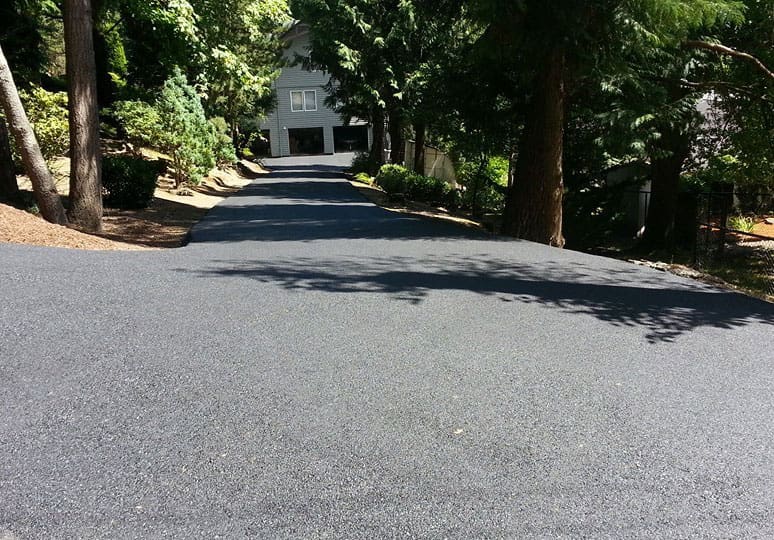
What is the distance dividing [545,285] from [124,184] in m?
13.0

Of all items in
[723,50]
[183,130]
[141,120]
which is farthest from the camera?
[183,130]

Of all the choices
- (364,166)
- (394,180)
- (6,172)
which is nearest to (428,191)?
(394,180)

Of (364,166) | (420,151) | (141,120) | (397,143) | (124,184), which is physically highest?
(397,143)

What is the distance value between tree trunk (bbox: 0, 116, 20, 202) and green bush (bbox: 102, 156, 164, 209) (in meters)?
4.44

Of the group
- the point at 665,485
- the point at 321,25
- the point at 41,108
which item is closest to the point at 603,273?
the point at 665,485

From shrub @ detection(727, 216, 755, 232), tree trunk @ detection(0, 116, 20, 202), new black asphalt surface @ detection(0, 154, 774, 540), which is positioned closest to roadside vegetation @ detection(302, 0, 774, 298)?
shrub @ detection(727, 216, 755, 232)

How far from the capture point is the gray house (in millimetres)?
60719

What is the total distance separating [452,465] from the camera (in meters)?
3.58

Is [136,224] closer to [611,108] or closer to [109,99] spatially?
[611,108]

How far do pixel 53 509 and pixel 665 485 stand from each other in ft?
9.75

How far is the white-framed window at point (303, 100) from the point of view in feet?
201

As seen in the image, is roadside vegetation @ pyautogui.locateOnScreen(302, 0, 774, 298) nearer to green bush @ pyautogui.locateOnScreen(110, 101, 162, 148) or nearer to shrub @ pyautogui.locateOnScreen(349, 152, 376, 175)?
green bush @ pyautogui.locateOnScreen(110, 101, 162, 148)

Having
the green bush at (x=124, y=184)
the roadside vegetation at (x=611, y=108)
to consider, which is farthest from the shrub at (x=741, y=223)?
the green bush at (x=124, y=184)

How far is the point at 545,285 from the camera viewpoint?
8.15 m
